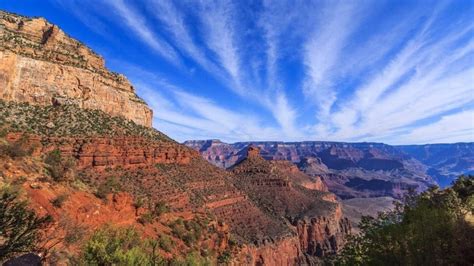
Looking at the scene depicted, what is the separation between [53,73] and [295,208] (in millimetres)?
Answer: 75233

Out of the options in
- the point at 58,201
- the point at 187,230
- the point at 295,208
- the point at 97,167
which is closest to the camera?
the point at 58,201

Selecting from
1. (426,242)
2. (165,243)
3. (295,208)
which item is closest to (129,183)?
(165,243)

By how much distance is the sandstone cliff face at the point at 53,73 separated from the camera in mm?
49344

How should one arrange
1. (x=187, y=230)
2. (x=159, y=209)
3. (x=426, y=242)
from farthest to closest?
(x=187, y=230)
(x=159, y=209)
(x=426, y=242)

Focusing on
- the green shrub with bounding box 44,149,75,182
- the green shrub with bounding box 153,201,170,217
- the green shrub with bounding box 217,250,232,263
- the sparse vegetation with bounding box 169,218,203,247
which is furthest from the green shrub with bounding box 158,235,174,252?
the green shrub with bounding box 44,149,75,182

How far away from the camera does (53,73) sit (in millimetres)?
54812

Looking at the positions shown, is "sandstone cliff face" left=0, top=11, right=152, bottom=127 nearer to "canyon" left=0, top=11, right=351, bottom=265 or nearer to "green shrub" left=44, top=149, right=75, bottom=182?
"canyon" left=0, top=11, right=351, bottom=265

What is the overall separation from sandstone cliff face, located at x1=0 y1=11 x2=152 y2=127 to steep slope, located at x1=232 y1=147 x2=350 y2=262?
4137cm

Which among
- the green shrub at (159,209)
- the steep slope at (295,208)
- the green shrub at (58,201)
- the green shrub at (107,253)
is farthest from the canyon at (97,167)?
the steep slope at (295,208)

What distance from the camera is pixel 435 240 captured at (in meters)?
15.7

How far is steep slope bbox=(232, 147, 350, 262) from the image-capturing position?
303ft

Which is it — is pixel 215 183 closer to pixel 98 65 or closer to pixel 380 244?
pixel 98 65

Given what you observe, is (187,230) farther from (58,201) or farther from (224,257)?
(58,201)

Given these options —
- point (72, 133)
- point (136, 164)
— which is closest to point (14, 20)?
point (72, 133)
